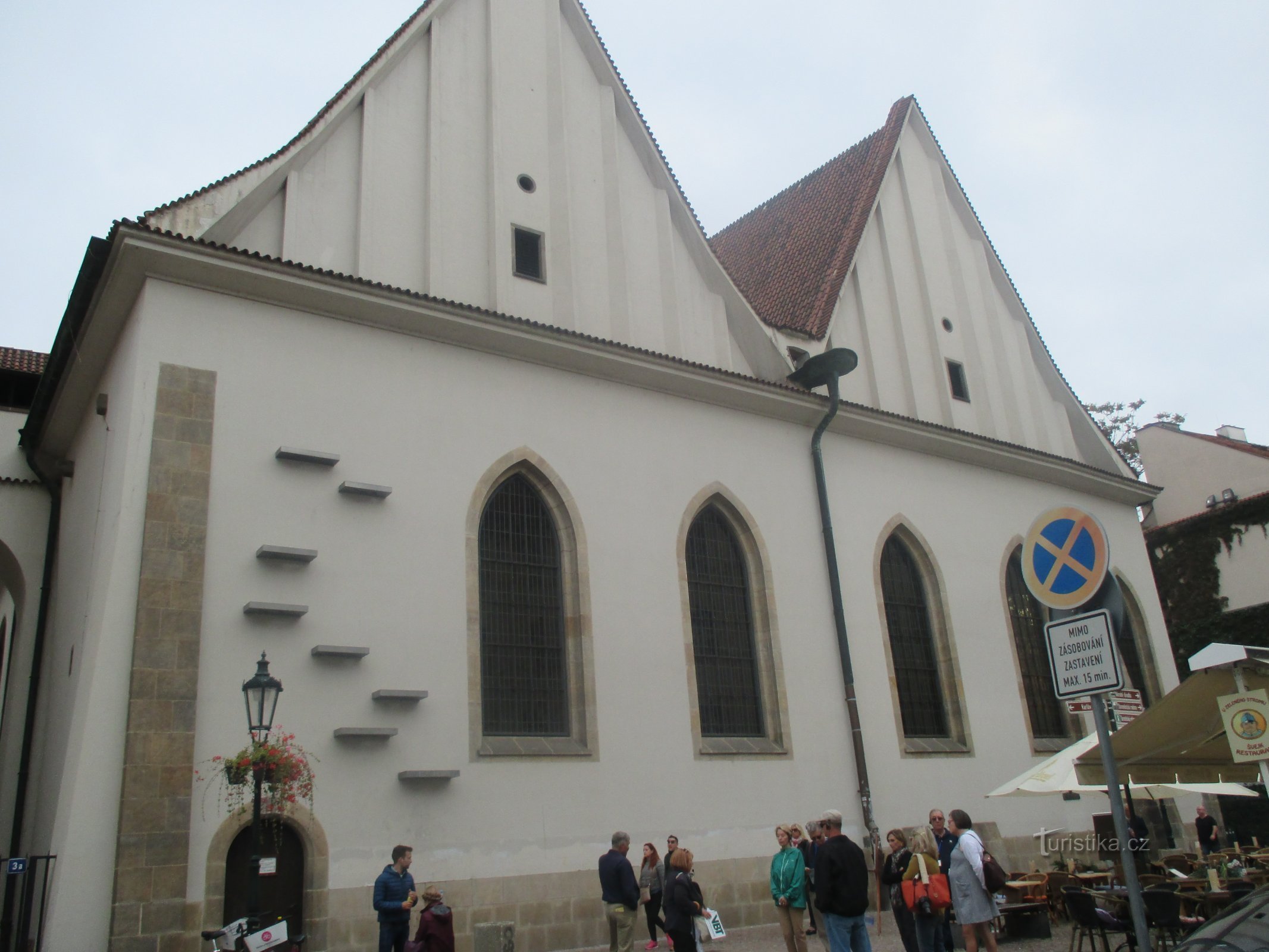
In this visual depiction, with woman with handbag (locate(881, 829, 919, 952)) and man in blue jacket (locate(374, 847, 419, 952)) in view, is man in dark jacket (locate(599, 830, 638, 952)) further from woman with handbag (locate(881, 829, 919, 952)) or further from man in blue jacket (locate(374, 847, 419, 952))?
woman with handbag (locate(881, 829, 919, 952))

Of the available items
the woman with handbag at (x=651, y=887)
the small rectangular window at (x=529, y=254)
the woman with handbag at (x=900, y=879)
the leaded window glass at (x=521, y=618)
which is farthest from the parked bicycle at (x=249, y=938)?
the small rectangular window at (x=529, y=254)

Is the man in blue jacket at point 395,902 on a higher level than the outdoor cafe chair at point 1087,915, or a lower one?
higher

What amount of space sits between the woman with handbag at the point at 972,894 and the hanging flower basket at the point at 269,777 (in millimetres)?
5830

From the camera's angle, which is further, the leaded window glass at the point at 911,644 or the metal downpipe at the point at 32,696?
the leaded window glass at the point at 911,644

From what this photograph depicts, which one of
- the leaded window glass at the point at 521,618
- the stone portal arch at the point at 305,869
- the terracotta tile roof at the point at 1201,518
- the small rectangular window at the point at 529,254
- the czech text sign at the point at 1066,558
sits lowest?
the stone portal arch at the point at 305,869

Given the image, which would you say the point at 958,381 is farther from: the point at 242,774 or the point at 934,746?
the point at 242,774

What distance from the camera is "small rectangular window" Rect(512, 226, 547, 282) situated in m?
14.8

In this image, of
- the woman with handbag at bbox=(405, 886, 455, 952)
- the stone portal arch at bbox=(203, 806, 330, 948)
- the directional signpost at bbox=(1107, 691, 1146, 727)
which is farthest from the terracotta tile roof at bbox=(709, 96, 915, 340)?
the woman with handbag at bbox=(405, 886, 455, 952)

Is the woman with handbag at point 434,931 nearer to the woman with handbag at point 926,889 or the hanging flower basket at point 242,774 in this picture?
the hanging flower basket at point 242,774

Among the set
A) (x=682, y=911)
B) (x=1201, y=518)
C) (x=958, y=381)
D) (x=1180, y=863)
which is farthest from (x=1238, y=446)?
(x=682, y=911)

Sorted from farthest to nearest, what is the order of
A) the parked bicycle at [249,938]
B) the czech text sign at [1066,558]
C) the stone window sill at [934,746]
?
the stone window sill at [934,746] → the parked bicycle at [249,938] → the czech text sign at [1066,558]

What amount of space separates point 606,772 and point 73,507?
7887mm

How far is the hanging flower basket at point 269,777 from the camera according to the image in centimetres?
973

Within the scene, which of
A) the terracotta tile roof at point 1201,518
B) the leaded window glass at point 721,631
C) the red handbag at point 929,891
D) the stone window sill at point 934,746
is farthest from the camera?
the terracotta tile roof at point 1201,518
